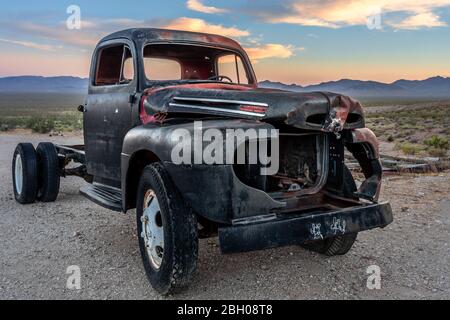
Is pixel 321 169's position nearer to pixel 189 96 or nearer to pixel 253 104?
pixel 253 104

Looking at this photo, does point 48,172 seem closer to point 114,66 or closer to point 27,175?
point 27,175

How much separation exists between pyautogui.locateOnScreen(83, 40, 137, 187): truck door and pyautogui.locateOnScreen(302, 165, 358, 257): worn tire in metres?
2.22

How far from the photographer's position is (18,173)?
7871 millimetres

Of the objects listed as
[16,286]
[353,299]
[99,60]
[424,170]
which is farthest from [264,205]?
[424,170]

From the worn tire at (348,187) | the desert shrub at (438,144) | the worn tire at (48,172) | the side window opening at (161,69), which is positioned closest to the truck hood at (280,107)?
the worn tire at (348,187)

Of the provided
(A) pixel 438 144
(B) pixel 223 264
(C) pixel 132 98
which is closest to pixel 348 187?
(B) pixel 223 264

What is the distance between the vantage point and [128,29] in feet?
18.7

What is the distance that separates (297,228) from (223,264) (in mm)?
1283

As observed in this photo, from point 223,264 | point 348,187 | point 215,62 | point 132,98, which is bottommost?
point 223,264

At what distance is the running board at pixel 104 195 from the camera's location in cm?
518

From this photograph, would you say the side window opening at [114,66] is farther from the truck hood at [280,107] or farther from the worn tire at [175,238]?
the worn tire at [175,238]

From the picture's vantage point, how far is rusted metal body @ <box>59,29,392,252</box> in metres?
3.68

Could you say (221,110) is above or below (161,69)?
below

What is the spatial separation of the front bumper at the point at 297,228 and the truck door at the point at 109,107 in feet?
7.02
